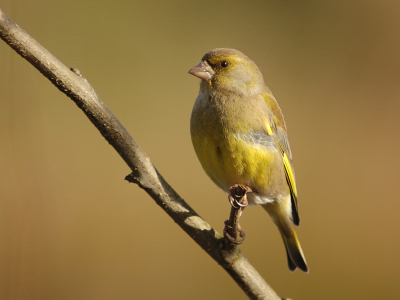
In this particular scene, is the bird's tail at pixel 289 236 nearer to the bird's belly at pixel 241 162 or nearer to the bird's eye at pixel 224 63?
the bird's belly at pixel 241 162

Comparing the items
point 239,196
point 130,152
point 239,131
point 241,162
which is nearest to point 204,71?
point 239,131

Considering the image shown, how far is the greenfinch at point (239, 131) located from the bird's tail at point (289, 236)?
20cm

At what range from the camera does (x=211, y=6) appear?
6.04m

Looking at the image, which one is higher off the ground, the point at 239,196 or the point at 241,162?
the point at 241,162

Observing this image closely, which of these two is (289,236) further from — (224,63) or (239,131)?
(224,63)

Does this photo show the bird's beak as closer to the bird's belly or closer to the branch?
the bird's belly

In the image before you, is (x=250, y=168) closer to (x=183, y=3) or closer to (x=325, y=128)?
(x=325, y=128)

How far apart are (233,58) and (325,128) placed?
10.3 feet

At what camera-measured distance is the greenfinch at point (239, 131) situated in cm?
261

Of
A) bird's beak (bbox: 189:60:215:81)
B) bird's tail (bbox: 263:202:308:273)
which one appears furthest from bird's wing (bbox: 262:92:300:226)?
bird's beak (bbox: 189:60:215:81)

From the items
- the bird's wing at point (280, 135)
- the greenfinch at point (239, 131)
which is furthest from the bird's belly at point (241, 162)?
the bird's wing at point (280, 135)

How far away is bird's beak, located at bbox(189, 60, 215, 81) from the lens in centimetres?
282

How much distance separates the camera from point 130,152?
189 cm

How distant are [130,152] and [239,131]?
0.93 m
